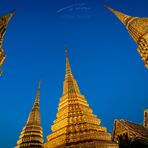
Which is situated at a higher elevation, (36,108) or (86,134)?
(36,108)

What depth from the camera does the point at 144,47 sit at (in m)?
27.5

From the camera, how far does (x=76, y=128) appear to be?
25266 mm

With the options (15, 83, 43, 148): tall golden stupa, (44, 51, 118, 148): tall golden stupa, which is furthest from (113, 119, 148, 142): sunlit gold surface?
(15, 83, 43, 148): tall golden stupa

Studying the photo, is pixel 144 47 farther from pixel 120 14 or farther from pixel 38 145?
pixel 38 145

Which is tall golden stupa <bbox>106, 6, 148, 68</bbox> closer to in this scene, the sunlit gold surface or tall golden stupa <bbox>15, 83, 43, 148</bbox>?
the sunlit gold surface

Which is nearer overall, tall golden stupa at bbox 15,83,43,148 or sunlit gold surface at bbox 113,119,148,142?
tall golden stupa at bbox 15,83,43,148

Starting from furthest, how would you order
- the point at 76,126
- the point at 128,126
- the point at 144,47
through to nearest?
the point at 128,126, the point at 144,47, the point at 76,126

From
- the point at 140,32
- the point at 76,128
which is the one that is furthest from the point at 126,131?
the point at 140,32

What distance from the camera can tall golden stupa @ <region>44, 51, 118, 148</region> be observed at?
23.8 metres

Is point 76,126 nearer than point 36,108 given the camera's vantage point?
Yes

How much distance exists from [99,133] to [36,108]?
14.7m

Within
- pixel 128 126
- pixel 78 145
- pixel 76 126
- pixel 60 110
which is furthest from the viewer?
pixel 128 126

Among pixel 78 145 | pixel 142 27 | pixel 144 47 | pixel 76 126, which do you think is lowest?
pixel 78 145

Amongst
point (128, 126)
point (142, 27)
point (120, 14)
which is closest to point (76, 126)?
point (128, 126)
